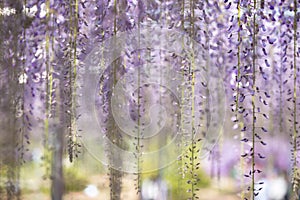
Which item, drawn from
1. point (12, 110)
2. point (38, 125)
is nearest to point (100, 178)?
point (38, 125)

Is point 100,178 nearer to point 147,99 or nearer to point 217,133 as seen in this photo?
point 147,99

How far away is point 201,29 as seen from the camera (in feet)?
5.92

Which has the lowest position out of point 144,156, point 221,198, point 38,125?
point 221,198

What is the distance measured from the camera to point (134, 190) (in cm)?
186

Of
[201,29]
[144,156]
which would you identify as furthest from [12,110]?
[201,29]

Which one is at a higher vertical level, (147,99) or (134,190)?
(147,99)

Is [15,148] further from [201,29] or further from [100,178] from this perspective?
[201,29]

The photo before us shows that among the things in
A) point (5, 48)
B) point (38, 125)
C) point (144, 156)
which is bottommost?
point (144, 156)

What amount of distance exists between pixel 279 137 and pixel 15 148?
113cm

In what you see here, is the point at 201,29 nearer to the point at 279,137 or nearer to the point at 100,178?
the point at 279,137

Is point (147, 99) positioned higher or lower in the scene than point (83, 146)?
higher

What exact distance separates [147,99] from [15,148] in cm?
59

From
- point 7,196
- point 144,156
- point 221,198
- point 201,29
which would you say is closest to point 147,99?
point 144,156

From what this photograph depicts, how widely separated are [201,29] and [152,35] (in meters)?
0.20
